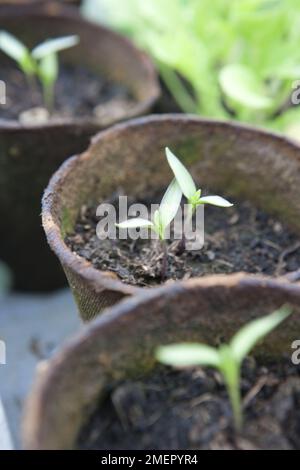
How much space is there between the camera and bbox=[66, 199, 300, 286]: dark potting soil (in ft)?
2.90

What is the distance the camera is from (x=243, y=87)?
3.73ft

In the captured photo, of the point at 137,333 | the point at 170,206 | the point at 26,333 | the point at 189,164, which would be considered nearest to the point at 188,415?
the point at 137,333

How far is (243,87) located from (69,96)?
463 millimetres

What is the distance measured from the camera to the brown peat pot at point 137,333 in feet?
1.90

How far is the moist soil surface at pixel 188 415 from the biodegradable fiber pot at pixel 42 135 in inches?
23.0

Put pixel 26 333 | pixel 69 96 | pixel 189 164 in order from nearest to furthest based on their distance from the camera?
pixel 189 164 < pixel 26 333 < pixel 69 96

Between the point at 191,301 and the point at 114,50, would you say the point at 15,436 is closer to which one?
the point at 191,301

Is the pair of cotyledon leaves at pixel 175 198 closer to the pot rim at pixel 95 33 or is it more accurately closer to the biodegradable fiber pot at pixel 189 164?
the biodegradable fiber pot at pixel 189 164

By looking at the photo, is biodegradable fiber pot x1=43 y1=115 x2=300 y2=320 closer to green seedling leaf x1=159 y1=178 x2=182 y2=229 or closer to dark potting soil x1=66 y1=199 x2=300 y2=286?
dark potting soil x1=66 y1=199 x2=300 y2=286

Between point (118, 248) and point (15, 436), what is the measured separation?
14.9 inches

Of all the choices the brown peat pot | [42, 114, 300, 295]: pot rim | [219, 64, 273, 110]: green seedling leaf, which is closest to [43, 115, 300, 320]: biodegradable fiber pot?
[42, 114, 300, 295]: pot rim

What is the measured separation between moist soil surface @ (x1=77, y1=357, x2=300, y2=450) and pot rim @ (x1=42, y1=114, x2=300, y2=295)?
0.11 metres

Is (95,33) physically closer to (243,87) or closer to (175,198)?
(243,87)

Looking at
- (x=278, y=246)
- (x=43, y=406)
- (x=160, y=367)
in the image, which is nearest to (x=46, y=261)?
(x=278, y=246)
